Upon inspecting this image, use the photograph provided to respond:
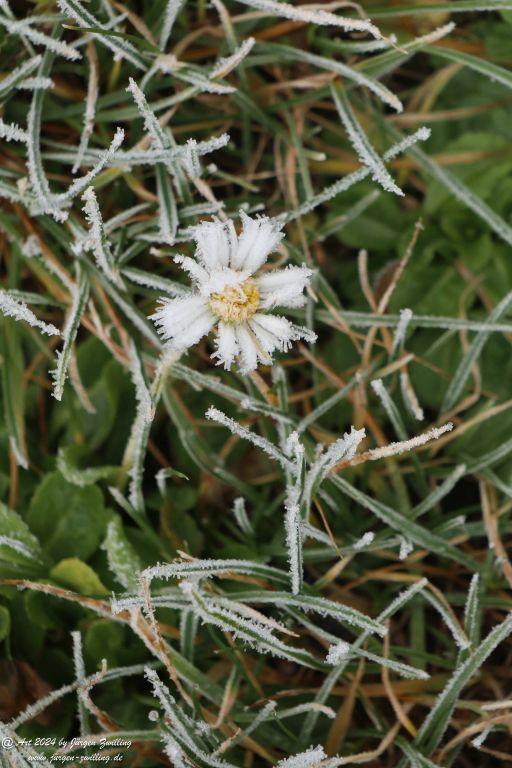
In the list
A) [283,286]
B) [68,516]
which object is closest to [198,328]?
[283,286]

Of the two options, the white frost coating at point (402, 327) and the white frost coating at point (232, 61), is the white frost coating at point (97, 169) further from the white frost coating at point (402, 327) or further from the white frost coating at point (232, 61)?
the white frost coating at point (402, 327)

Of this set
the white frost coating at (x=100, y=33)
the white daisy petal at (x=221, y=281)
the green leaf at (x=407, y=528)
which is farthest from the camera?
the green leaf at (x=407, y=528)

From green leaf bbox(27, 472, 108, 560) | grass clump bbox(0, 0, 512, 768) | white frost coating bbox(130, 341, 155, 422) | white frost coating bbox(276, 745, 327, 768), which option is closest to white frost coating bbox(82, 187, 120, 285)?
grass clump bbox(0, 0, 512, 768)

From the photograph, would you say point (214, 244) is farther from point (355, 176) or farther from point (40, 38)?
point (40, 38)

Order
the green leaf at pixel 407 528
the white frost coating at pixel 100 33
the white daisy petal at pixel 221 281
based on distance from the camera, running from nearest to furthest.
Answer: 1. the white daisy petal at pixel 221 281
2. the white frost coating at pixel 100 33
3. the green leaf at pixel 407 528

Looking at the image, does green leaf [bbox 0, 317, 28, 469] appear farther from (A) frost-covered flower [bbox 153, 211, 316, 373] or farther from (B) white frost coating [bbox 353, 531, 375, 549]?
(B) white frost coating [bbox 353, 531, 375, 549]

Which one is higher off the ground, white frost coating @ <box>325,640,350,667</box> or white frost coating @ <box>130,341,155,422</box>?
white frost coating @ <box>130,341,155,422</box>

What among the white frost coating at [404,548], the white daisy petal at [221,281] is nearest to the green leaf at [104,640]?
the white frost coating at [404,548]
